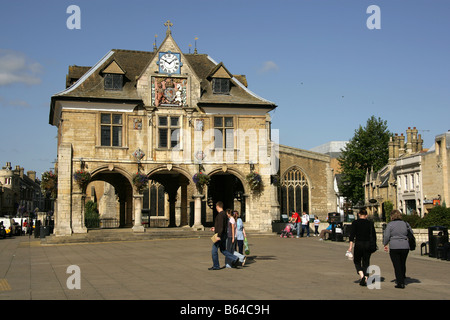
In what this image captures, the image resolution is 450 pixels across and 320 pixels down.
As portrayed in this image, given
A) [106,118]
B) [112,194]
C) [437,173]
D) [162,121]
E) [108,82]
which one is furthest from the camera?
[112,194]

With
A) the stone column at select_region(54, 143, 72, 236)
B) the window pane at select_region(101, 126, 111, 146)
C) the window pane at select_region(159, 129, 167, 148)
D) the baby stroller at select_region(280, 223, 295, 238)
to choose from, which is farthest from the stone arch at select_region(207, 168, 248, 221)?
the stone column at select_region(54, 143, 72, 236)

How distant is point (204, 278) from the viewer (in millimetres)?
14078

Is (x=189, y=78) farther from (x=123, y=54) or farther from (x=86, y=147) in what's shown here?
(x=86, y=147)

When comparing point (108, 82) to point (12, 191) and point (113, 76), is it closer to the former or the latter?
point (113, 76)

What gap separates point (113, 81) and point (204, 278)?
75.5 feet

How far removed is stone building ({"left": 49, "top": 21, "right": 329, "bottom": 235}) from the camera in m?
33.3

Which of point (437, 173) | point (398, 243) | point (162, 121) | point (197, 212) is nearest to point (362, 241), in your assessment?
point (398, 243)

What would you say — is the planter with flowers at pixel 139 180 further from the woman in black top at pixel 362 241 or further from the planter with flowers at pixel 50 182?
the woman in black top at pixel 362 241

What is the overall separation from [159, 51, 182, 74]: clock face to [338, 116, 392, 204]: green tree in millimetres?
39911

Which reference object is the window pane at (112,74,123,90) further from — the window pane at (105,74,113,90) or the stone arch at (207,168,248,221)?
the stone arch at (207,168,248,221)

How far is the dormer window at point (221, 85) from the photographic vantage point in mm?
36406
